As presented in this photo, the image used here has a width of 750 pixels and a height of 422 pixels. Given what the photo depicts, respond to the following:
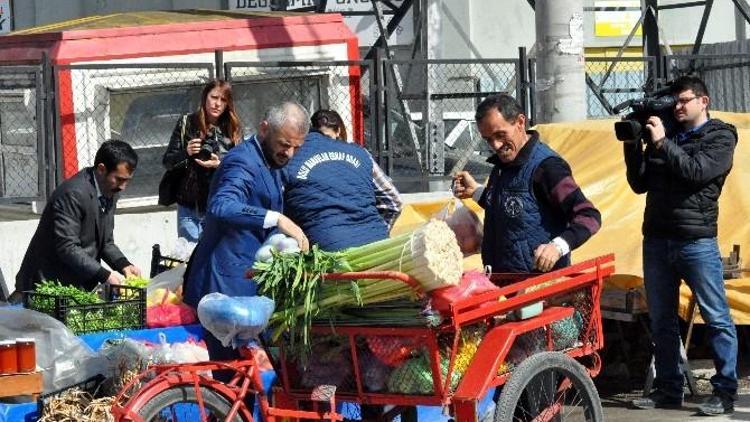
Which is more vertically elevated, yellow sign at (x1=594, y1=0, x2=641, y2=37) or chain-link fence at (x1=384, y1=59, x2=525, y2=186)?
yellow sign at (x1=594, y1=0, x2=641, y2=37)

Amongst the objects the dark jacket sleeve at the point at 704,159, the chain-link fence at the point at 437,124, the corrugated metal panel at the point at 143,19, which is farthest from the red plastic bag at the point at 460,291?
the corrugated metal panel at the point at 143,19

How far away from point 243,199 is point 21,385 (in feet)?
4.02

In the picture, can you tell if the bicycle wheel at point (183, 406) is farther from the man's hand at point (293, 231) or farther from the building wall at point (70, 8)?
the building wall at point (70, 8)

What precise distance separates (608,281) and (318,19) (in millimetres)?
5107

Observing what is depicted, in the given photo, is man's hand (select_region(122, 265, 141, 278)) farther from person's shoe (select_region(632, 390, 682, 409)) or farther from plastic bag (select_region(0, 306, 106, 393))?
person's shoe (select_region(632, 390, 682, 409))

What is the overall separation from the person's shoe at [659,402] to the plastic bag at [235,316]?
3.35 m

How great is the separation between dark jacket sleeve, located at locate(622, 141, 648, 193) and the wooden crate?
3.54 m

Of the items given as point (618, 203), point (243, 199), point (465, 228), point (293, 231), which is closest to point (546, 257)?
point (465, 228)

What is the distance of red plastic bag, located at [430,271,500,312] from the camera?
5.58 meters

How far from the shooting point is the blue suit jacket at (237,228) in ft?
20.8

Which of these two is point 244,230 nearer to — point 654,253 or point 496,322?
point 496,322

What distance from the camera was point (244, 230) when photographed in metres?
6.32

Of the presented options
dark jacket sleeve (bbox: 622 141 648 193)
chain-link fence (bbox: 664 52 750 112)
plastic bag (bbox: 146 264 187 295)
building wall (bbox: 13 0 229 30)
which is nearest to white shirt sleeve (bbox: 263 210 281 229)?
plastic bag (bbox: 146 264 187 295)

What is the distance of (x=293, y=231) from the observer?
6.04 metres
